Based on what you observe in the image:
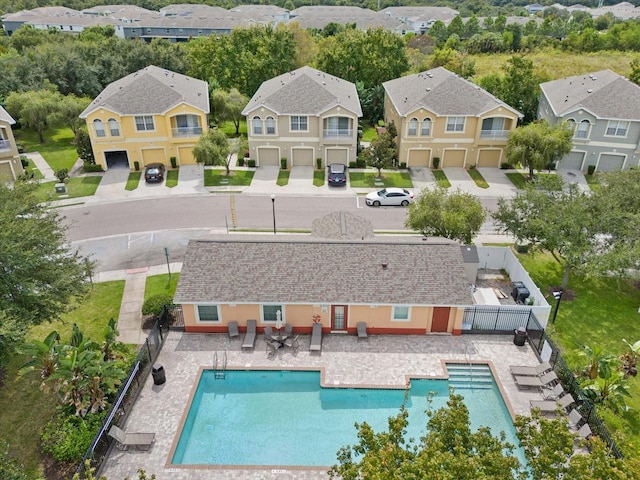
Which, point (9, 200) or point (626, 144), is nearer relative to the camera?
point (9, 200)

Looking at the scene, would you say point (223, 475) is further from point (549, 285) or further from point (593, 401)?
point (549, 285)

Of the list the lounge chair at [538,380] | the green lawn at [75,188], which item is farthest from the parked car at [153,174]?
the lounge chair at [538,380]

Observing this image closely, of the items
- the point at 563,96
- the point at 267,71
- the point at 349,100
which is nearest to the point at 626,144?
the point at 563,96

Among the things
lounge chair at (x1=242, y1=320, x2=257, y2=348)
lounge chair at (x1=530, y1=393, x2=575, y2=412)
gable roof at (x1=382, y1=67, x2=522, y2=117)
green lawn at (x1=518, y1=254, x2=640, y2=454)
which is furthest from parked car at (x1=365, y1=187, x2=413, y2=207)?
lounge chair at (x1=530, y1=393, x2=575, y2=412)

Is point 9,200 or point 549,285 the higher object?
point 9,200

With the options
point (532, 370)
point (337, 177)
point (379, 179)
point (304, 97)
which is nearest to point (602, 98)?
point (379, 179)

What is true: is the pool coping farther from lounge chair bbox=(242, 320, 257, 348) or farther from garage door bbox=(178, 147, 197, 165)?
garage door bbox=(178, 147, 197, 165)

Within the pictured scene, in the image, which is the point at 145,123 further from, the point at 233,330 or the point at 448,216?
the point at 448,216
